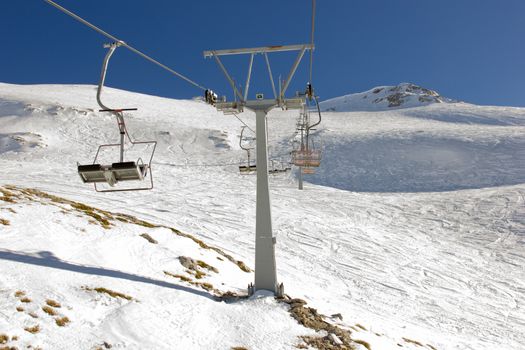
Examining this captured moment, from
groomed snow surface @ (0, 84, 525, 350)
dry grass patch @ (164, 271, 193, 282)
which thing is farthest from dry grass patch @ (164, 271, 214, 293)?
groomed snow surface @ (0, 84, 525, 350)

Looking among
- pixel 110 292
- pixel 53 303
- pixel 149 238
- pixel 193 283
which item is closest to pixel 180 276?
pixel 193 283

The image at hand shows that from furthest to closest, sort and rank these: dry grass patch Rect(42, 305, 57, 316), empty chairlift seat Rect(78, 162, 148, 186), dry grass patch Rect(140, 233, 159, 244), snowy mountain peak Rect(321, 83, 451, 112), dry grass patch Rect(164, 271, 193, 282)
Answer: snowy mountain peak Rect(321, 83, 451, 112) → dry grass patch Rect(140, 233, 159, 244) → dry grass patch Rect(164, 271, 193, 282) → empty chairlift seat Rect(78, 162, 148, 186) → dry grass patch Rect(42, 305, 57, 316)

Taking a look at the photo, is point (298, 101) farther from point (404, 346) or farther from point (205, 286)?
point (404, 346)

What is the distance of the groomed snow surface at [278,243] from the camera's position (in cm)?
812

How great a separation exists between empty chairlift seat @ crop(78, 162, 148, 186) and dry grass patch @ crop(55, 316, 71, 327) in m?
3.13

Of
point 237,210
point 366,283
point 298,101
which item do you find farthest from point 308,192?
point 298,101

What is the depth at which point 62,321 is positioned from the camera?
7090 mm

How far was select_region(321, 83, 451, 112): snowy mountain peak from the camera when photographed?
117312 millimetres

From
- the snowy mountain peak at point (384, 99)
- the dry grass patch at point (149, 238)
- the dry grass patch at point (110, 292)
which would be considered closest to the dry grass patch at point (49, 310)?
the dry grass patch at point (110, 292)

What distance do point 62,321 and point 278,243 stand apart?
14.0 m

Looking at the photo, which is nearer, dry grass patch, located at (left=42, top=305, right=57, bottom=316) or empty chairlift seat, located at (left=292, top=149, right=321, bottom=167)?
dry grass patch, located at (left=42, top=305, right=57, bottom=316)

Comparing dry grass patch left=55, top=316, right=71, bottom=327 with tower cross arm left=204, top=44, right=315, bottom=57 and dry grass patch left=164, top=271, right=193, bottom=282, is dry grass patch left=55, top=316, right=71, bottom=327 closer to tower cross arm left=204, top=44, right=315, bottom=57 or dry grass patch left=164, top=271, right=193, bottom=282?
dry grass patch left=164, top=271, right=193, bottom=282

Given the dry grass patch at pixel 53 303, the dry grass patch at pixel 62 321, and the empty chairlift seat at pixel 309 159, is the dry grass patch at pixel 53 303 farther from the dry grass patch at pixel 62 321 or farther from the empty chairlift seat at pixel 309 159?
the empty chairlift seat at pixel 309 159

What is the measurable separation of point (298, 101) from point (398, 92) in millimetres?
126449
